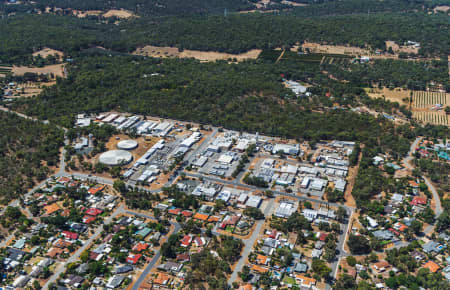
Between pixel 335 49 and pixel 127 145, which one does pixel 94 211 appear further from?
pixel 335 49

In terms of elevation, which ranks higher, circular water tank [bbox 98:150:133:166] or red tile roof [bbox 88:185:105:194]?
circular water tank [bbox 98:150:133:166]

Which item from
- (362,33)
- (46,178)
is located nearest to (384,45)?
(362,33)

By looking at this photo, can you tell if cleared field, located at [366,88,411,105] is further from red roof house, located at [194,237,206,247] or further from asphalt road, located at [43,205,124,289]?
asphalt road, located at [43,205,124,289]

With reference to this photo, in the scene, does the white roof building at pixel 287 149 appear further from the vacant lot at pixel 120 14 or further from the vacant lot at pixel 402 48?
the vacant lot at pixel 120 14

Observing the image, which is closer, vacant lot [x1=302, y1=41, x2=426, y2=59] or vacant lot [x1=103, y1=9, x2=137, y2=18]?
vacant lot [x1=302, y1=41, x2=426, y2=59]

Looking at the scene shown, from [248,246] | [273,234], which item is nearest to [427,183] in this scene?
[273,234]

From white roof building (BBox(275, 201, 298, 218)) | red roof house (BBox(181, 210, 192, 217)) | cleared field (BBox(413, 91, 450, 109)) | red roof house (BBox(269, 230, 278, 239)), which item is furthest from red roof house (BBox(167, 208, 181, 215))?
cleared field (BBox(413, 91, 450, 109))
